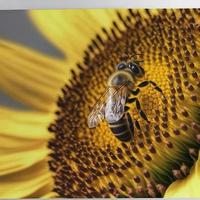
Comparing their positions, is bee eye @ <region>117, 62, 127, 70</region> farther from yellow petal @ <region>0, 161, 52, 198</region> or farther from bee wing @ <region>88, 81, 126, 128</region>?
yellow petal @ <region>0, 161, 52, 198</region>

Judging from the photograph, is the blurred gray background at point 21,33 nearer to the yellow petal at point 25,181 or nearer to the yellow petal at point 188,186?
the yellow petal at point 25,181

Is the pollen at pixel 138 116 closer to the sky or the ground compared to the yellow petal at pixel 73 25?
closer to the ground

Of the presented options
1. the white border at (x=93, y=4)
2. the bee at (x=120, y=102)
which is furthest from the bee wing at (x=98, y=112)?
the white border at (x=93, y=4)

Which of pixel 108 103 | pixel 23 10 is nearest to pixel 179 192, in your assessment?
pixel 108 103

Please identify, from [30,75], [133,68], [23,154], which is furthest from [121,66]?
[23,154]

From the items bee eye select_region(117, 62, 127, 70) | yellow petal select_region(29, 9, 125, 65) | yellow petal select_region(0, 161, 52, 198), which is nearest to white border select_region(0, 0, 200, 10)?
yellow petal select_region(29, 9, 125, 65)

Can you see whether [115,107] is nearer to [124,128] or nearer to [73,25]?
[124,128]
